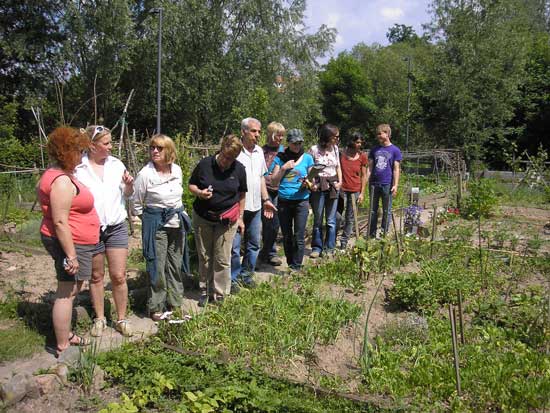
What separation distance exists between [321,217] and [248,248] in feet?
4.38

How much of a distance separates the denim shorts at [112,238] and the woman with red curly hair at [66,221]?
178 mm

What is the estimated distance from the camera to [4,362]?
3477mm

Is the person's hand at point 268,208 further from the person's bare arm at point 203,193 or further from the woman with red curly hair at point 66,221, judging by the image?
the woman with red curly hair at point 66,221

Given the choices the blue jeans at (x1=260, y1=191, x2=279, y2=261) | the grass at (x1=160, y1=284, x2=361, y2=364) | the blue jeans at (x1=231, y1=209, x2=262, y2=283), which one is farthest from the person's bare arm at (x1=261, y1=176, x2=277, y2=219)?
the grass at (x1=160, y1=284, x2=361, y2=364)

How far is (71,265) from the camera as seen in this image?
3.41 m

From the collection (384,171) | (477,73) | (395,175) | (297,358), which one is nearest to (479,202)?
(395,175)

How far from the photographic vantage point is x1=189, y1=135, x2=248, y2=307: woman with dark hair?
436 centimetres

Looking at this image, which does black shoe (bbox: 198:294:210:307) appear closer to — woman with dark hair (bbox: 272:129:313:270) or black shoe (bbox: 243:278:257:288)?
black shoe (bbox: 243:278:257:288)

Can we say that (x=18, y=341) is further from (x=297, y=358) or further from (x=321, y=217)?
(x=321, y=217)

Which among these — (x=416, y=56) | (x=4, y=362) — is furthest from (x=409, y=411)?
(x=416, y=56)

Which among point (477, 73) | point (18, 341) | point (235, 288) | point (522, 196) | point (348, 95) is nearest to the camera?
point (18, 341)

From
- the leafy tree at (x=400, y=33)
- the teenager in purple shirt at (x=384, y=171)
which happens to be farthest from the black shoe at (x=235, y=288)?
the leafy tree at (x=400, y=33)

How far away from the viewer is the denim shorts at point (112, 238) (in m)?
3.89

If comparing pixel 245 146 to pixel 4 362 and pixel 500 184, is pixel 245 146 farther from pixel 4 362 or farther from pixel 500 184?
pixel 500 184
